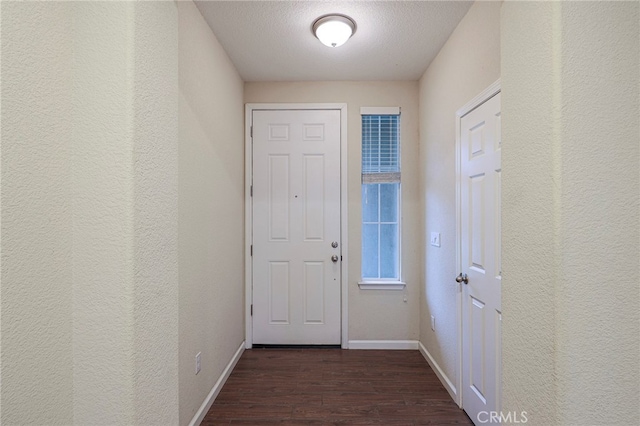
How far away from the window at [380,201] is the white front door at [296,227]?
0.30 metres

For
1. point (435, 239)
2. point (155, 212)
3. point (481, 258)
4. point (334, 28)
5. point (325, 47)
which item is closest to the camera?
point (155, 212)

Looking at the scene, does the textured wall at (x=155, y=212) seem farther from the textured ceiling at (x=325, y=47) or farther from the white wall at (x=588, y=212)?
the white wall at (x=588, y=212)

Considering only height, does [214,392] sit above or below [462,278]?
below

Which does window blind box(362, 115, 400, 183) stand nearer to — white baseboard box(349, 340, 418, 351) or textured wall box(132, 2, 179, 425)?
white baseboard box(349, 340, 418, 351)

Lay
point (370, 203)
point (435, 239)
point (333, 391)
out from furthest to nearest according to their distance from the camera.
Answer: point (370, 203)
point (435, 239)
point (333, 391)

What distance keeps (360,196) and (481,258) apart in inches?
54.8

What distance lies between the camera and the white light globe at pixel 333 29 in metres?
1.99

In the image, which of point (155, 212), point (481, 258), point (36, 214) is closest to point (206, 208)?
point (155, 212)

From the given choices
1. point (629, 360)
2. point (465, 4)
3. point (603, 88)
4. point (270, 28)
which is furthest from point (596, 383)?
point (270, 28)

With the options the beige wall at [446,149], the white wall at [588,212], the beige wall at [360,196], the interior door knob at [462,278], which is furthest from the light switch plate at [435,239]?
the white wall at [588,212]

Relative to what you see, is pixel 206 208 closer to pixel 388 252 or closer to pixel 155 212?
pixel 155 212

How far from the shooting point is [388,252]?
3.12m

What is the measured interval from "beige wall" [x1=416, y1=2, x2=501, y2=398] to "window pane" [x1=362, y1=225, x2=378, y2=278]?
47 centimetres

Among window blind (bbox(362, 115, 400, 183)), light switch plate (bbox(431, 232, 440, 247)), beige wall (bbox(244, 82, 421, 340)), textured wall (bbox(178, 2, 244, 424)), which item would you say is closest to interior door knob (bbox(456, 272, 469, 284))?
light switch plate (bbox(431, 232, 440, 247))
